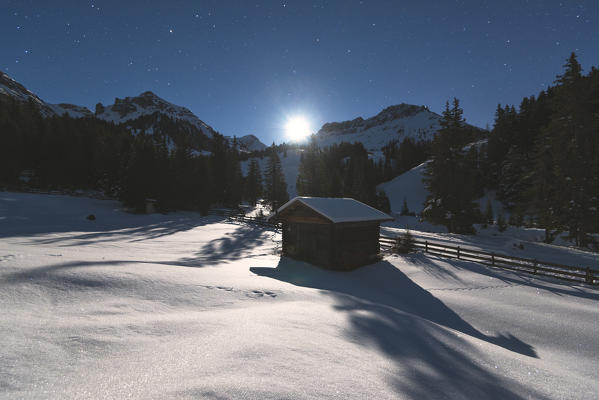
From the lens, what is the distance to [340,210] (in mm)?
16672

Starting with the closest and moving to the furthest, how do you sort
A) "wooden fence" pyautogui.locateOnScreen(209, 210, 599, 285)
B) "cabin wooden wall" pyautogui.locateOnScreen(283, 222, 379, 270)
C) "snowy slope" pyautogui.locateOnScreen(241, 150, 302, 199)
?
"wooden fence" pyautogui.locateOnScreen(209, 210, 599, 285)
"cabin wooden wall" pyautogui.locateOnScreen(283, 222, 379, 270)
"snowy slope" pyautogui.locateOnScreen(241, 150, 302, 199)

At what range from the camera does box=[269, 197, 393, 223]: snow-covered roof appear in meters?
15.4

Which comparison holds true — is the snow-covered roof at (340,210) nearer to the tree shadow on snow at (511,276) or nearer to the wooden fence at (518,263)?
the wooden fence at (518,263)

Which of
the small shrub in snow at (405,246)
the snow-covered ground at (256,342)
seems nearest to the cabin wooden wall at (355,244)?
the small shrub in snow at (405,246)

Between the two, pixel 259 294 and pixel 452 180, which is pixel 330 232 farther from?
pixel 452 180

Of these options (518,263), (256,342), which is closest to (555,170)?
(518,263)

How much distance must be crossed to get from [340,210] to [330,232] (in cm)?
203

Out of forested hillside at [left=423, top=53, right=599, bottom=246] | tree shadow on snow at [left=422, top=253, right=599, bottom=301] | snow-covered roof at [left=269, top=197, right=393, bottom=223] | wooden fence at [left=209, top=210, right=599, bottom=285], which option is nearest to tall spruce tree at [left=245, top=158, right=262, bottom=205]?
forested hillside at [left=423, top=53, right=599, bottom=246]

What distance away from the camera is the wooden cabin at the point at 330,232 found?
602 inches

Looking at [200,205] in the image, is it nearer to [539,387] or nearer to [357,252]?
[357,252]

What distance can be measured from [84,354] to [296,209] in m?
14.6

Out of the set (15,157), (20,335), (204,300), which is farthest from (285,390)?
(15,157)

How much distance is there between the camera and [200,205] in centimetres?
4644

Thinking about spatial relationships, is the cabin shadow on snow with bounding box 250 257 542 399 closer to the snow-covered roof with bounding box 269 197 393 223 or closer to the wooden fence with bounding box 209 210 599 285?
the snow-covered roof with bounding box 269 197 393 223
